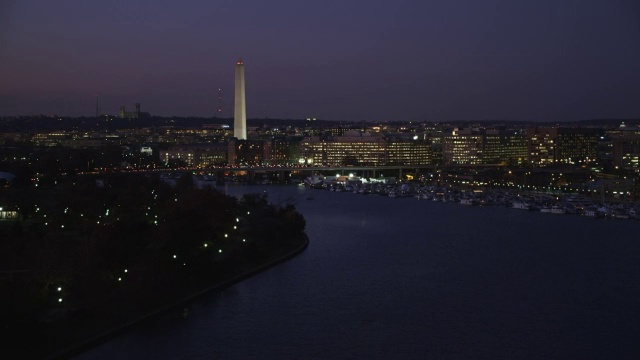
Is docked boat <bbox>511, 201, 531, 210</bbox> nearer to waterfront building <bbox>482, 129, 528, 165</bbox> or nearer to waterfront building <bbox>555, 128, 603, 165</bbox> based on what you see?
waterfront building <bbox>555, 128, 603, 165</bbox>

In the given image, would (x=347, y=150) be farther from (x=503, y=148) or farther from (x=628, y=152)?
(x=628, y=152)

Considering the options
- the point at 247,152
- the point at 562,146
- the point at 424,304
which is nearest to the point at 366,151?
the point at 247,152

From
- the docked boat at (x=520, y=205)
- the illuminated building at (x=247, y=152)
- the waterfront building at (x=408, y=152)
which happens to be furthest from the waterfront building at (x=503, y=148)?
the docked boat at (x=520, y=205)

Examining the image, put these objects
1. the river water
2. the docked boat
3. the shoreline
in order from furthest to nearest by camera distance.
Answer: the docked boat, the river water, the shoreline

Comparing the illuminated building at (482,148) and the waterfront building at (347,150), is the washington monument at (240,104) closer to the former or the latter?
the waterfront building at (347,150)

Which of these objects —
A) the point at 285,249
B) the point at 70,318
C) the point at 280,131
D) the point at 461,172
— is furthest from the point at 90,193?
the point at 280,131

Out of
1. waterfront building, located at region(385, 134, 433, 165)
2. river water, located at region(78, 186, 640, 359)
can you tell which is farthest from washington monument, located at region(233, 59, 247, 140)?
river water, located at region(78, 186, 640, 359)
